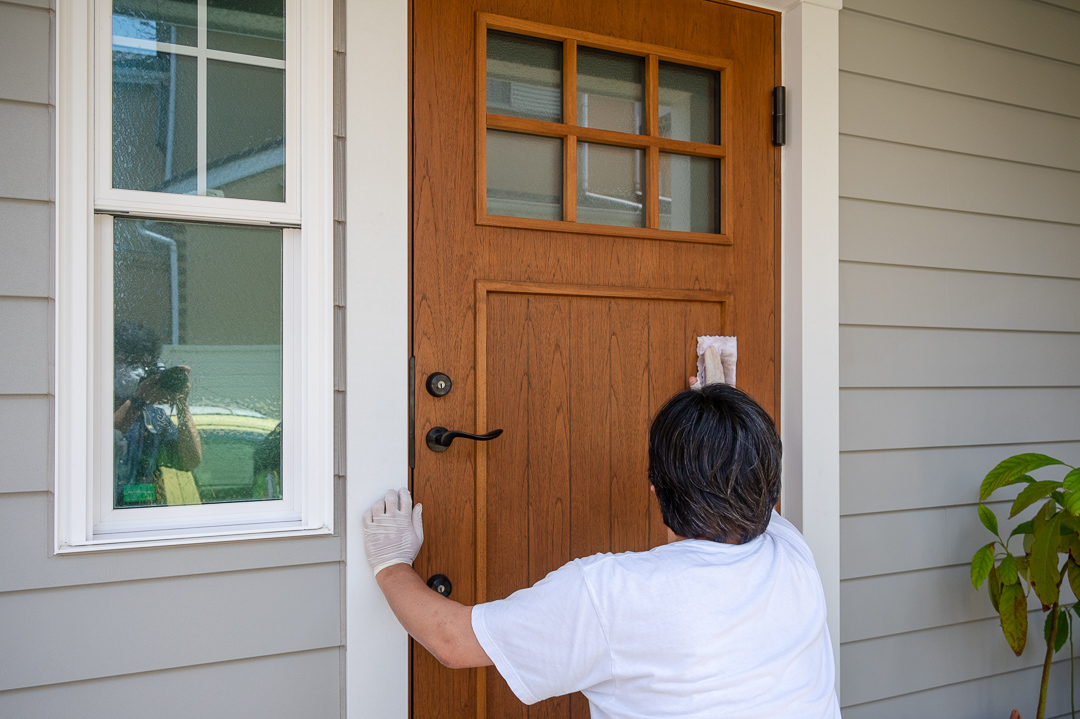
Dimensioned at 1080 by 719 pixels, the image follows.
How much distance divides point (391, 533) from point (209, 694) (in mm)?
448

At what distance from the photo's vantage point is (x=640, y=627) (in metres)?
0.96

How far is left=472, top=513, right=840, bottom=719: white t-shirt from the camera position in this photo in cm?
95

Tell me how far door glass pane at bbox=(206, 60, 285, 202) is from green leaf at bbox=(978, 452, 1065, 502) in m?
1.96

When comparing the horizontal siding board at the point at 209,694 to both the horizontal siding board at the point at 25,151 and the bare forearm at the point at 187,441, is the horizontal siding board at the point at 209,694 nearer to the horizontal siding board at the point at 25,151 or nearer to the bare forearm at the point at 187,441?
the bare forearm at the point at 187,441

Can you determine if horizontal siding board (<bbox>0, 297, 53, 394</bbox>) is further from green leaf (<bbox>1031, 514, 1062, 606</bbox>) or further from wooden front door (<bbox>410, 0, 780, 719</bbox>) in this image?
green leaf (<bbox>1031, 514, 1062, 606</bbox>)

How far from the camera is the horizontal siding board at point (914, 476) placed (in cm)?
190

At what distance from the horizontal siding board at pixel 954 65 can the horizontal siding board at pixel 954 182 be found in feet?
0.65

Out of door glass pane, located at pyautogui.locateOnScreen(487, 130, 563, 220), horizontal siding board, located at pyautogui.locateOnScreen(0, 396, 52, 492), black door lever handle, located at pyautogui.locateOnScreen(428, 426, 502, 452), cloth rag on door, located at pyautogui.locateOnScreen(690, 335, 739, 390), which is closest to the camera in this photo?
horizontal siding board, located at pyautogui.locateOnScreen(0, 396, 52, 492)

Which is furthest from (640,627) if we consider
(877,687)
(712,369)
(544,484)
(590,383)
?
(877,687)

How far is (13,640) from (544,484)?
1.01m

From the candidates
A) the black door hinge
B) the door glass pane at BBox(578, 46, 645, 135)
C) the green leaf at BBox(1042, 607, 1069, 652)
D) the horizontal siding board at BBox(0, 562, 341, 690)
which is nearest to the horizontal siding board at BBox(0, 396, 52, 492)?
the horizontal siding board at BBox(0, 562, 341, 690)

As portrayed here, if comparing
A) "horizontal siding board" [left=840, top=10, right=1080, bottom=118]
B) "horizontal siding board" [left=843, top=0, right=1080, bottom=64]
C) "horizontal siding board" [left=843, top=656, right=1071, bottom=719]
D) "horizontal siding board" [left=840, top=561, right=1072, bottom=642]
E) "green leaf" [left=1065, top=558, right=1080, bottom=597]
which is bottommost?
Result: "horizontal siding board" [left=843, top=656, right=1071, bottom=719]

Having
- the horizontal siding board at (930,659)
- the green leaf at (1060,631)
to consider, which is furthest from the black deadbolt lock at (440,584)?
the green leaf at (1060,631)

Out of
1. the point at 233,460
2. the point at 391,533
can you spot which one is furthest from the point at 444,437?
the point at 233,460
